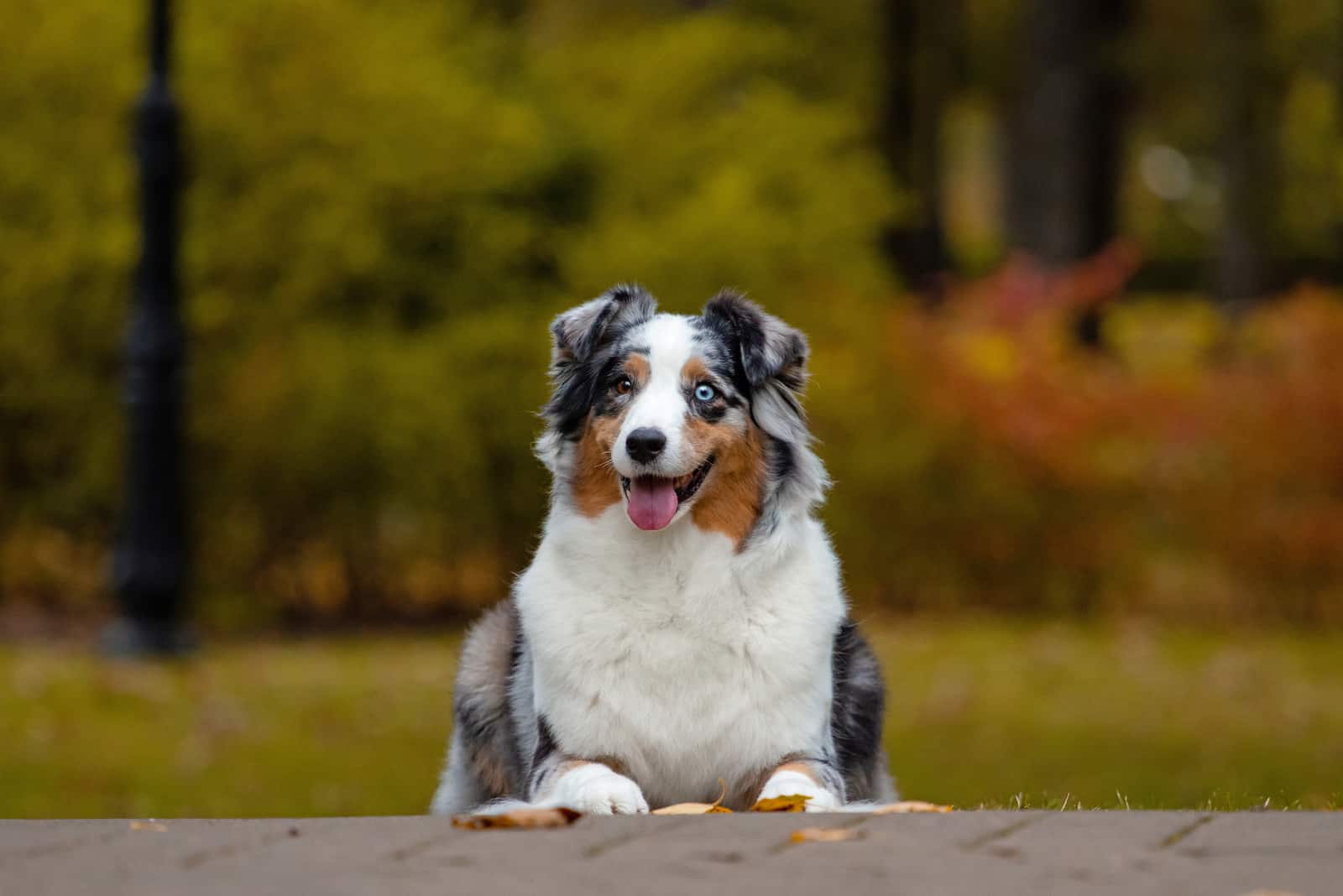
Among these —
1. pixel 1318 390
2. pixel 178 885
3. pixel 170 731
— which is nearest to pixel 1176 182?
pixel 1318 390

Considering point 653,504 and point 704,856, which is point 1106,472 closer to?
point 653,504

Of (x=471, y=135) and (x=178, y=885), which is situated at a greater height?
(x=471, y=135)

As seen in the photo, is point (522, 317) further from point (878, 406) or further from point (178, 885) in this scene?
point (178, 885)

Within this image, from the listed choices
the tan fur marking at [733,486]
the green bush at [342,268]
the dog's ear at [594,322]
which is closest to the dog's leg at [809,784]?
the tan fur marking at [733,486]

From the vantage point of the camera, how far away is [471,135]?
547 inches

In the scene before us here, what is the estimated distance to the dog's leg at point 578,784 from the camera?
183 inches

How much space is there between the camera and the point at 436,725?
10305 millimetres

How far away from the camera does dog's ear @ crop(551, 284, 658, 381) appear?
5121mm

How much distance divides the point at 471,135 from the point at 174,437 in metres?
3.42

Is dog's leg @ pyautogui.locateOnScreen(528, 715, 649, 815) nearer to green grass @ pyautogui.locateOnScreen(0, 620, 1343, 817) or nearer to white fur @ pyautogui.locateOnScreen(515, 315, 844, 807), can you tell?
white fur @ pyautogui.locateOnScreen(515, 315, 844, 807)

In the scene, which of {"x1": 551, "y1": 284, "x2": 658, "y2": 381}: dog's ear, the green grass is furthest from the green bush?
{"x1": 551, "y1": 284, "x2": 658, "y2": 381}: dog's ear

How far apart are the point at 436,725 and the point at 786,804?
584 centimetres

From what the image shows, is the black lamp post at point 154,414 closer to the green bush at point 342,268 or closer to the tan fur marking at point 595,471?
the green bush at point 342,268

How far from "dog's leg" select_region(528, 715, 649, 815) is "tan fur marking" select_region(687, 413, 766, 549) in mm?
664
